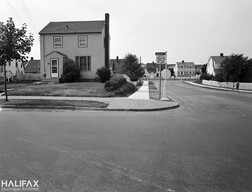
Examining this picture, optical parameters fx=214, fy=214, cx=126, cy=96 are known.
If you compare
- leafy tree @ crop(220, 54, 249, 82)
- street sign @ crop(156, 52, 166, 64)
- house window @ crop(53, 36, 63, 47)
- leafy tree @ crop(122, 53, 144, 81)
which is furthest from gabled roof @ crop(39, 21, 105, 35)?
leafy tree @ crop(220, 54, 249, 82)

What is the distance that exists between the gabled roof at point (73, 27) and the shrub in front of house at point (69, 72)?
421 cm

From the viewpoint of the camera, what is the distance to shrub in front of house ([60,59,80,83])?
26.1 metres

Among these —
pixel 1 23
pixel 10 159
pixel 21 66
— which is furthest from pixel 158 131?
pixel 21 66

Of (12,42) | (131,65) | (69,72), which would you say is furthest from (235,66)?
(12,42)

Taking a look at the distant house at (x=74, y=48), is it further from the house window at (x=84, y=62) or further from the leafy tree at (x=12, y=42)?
the leafy tree at (x=12, y=42)

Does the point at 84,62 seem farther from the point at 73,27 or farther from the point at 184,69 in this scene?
the point at 184,69

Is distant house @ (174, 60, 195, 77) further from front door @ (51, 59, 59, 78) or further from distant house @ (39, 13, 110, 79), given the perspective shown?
front door @ (51, 59, 59, 78)

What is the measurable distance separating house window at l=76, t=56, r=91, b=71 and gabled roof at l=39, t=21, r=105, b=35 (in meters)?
3.32

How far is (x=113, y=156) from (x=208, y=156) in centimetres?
211

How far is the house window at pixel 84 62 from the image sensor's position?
92.1ft

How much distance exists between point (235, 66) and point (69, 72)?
24206mm

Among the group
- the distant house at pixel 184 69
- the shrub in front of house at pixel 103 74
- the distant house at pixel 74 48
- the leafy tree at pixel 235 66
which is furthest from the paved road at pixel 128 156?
the distant house at pixel 184 69

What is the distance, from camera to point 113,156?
4.68 m

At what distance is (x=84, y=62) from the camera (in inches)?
1109
